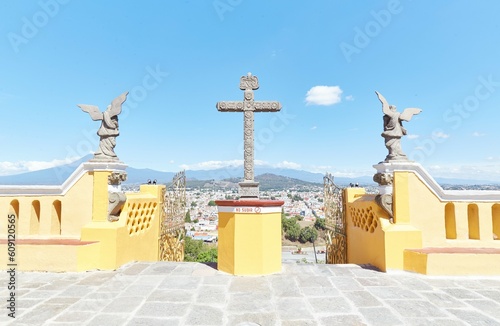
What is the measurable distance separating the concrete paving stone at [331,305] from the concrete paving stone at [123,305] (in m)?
2.44

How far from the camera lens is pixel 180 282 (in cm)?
518

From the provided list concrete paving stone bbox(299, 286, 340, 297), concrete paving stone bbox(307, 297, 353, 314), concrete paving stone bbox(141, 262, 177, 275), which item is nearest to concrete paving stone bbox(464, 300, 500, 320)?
concrete paving stone bbox(307, 297, 353, 314)

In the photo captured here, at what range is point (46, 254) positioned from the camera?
235 inches

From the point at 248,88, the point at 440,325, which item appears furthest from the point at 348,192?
the point at 440,325

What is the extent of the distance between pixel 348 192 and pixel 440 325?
17.4 ft

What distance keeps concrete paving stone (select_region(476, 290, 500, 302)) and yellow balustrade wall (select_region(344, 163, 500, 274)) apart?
0.97 metres

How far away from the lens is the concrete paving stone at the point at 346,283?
4.89 metres

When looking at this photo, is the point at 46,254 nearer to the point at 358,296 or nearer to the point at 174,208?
the point at 174,208

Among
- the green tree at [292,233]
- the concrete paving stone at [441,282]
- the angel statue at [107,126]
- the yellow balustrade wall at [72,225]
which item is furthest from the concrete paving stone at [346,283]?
the green tree at [292,233]

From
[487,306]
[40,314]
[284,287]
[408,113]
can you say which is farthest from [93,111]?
[487,306]

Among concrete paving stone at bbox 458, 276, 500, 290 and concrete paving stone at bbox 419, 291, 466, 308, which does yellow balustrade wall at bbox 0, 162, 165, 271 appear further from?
concrete paving stone at bbox 458, 276, 500, 290

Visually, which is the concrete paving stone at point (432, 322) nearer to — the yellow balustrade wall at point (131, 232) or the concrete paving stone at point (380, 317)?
the concrete paving stone at point (380, 317)

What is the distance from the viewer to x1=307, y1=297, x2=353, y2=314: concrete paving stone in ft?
13.0

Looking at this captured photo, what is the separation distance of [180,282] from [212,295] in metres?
0.88
